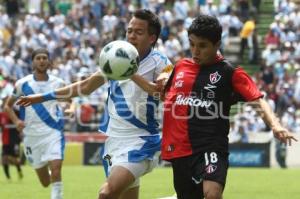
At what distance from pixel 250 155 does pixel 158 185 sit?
9.35 meters

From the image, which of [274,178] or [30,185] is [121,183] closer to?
[30,185]

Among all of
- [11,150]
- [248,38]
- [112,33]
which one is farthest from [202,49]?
[112,33]

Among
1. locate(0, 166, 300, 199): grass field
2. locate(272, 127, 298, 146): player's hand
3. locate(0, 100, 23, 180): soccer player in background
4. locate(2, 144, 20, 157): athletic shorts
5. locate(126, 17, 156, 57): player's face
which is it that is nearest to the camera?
locate(272, 127, 298, 146): player's hand

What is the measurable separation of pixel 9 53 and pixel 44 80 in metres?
18.6

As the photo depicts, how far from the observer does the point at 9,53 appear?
107 feet

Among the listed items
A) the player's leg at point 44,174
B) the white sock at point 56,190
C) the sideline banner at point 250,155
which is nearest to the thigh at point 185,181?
the white sock at point 56,190

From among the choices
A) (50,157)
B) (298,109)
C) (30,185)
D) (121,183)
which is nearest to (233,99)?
(121,183)

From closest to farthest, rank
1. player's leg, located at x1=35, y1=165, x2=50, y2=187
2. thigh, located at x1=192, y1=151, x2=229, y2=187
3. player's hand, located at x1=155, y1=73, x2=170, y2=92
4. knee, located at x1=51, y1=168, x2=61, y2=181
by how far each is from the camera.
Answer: thigh, located at x1=192, y1=151, x2=229, y2=187 → player's hand, located at x1=155, y1=73, x2=170, y2=92 → knee, located at x1=51, y1=168, x2=61, y2=181 → player's leg, located at x1=35, y1=165, x2=50, y2=187

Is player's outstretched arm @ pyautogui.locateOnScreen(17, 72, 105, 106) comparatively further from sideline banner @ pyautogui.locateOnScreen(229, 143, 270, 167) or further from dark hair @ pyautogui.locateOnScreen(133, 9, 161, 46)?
sideline banner @ pyautogui.locateOnScreen(229, 143, 270, 167)

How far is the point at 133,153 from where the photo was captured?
29.9 feet

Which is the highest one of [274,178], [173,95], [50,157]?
[173,95]

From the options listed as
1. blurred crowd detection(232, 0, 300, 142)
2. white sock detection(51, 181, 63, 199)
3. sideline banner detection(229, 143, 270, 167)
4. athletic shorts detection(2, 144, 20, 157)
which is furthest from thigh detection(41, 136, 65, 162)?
blurred crowd detection(232, 0, 300, 142)

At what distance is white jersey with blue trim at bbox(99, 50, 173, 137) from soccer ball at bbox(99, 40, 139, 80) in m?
0.70

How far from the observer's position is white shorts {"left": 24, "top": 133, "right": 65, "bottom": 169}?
1370 centimetres
